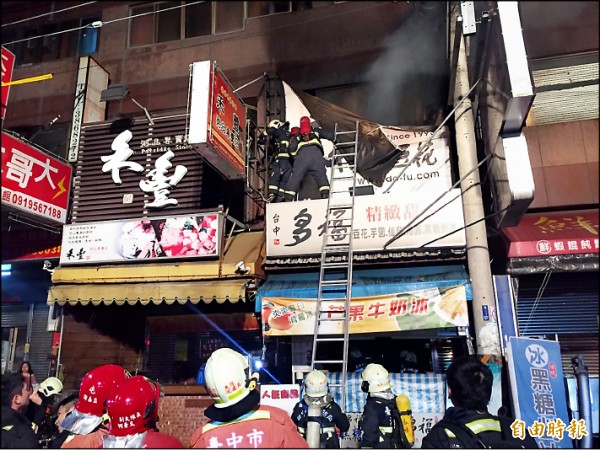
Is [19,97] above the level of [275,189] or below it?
above

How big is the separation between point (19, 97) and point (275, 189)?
752 centimetres

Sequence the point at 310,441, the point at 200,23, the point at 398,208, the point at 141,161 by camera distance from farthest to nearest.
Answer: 1. the point at 200,23
2. the point at 141,161
3. the point at 398,208
4. the point at 310,441

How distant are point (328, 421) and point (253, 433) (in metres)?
2.77

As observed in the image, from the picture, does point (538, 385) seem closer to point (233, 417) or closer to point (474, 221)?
point (474, 221)

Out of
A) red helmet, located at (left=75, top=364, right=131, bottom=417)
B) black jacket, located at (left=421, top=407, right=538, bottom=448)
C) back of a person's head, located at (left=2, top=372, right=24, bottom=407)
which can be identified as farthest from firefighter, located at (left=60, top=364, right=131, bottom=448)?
black jacket, located at (left=421, top=407, right=538, bottom=448)

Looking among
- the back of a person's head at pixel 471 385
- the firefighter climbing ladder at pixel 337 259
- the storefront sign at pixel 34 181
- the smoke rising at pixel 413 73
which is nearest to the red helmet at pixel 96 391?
the back of a person's head at pixel 471 385

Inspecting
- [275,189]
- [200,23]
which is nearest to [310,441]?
[275,189]

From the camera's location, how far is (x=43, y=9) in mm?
9867

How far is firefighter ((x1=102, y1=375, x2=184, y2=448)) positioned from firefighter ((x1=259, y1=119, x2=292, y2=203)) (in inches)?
224

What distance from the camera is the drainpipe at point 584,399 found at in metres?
6.39

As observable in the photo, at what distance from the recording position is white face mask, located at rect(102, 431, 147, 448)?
8.64 ft

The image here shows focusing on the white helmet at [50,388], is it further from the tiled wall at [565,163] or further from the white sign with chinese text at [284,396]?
the tiled wall at [565,163]

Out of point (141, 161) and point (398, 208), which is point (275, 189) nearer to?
point (398, 208)

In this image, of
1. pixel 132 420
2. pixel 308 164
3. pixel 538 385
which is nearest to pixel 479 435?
pixel 132 420
